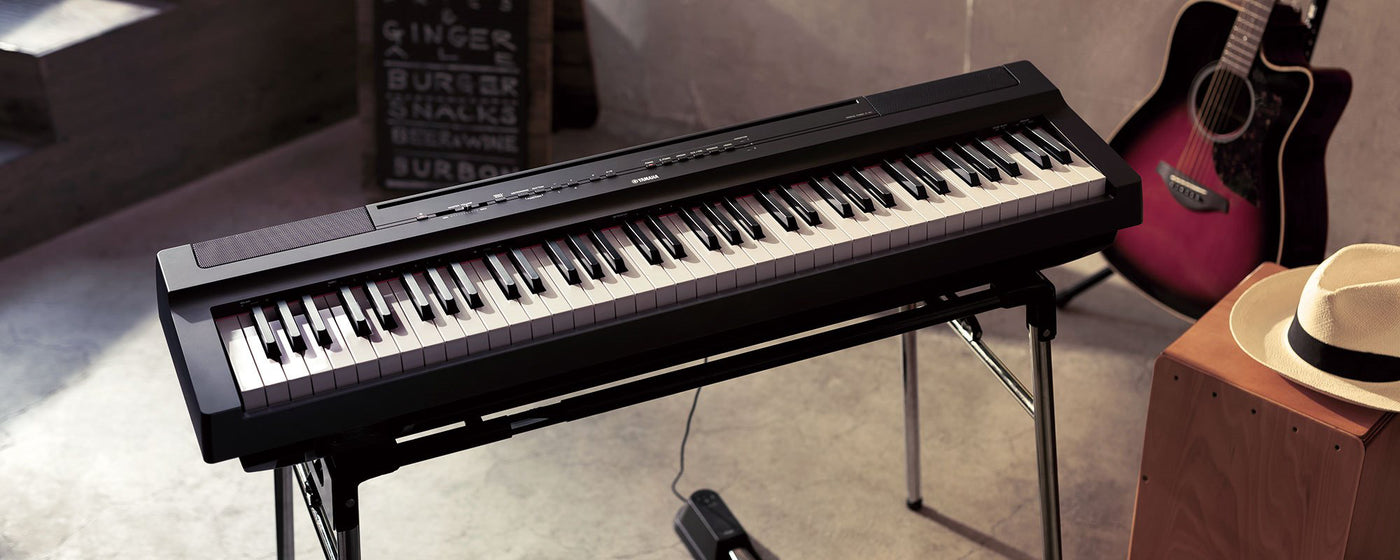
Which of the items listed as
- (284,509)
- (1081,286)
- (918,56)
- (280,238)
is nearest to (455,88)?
(918,56)

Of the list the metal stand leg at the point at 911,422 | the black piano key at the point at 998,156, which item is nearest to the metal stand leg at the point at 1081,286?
the metal stand leg at the point at 911,422

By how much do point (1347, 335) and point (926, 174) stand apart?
586mm

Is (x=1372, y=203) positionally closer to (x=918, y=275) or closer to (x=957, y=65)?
(x=957, y=65)

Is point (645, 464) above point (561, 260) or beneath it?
beneath

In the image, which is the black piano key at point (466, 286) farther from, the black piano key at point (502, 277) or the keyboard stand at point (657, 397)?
the keyboard stand at point (657, 397)

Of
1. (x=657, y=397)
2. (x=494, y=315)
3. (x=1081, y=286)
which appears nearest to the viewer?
(x=494, y=315)

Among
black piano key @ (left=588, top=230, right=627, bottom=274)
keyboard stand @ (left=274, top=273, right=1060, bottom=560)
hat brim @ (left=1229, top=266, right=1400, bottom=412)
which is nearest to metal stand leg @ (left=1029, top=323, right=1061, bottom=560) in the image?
keyboard stand @ (left=274, top=273, right=1060, bottom=560)

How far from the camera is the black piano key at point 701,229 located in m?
1.46

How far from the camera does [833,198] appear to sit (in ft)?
5.09

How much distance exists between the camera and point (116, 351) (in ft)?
9.11

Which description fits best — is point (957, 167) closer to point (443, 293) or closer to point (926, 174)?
point (926, 174)

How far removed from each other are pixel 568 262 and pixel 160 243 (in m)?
2.19

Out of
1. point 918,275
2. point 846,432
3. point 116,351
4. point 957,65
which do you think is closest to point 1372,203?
point 957,65

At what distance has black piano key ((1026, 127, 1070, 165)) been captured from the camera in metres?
1.61
